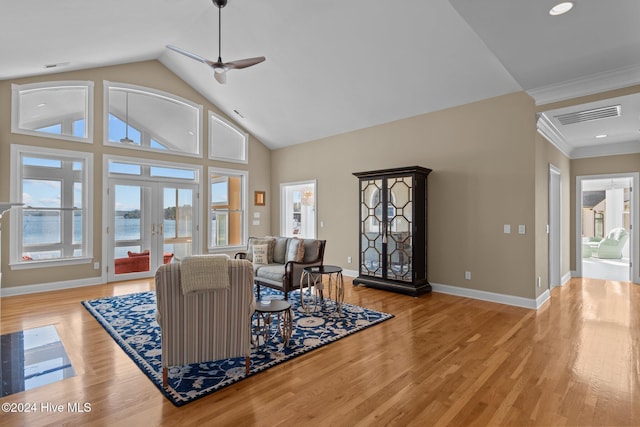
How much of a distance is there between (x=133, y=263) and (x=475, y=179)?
6.22m

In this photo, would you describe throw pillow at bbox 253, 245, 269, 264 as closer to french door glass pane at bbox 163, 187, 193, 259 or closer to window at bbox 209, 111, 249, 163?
french door glass pane at bbox 163, 187, 193, 259

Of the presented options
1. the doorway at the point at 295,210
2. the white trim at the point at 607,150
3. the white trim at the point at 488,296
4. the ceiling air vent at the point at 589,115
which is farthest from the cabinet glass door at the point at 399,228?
the white trim at the point at 607,150

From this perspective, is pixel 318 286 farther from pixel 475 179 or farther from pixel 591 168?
pixel 591 168

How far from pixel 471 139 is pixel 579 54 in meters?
1.66

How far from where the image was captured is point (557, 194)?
18.7 ft

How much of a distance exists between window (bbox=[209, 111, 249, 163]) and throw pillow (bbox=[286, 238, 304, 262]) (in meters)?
3.43

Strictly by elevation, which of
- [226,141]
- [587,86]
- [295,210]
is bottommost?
[295,210]

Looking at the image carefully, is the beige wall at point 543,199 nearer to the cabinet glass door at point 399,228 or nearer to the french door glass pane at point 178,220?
the cabinet glass door at point 399,228

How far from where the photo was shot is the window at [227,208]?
24.2ft

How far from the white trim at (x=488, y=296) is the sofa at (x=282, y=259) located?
202cm

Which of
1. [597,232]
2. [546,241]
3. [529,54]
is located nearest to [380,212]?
[546,241]

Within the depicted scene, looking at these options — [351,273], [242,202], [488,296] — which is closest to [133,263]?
[242,202]

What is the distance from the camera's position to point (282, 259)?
5.29 metres

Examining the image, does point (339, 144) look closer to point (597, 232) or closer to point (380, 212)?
point (380, 212)
